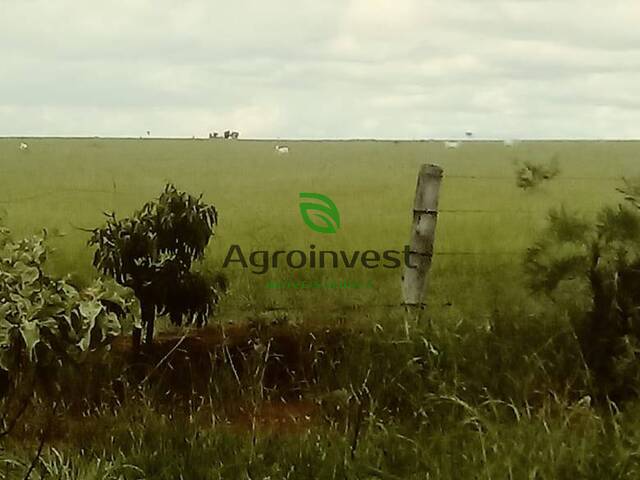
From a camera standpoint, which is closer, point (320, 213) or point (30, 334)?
point (30, 334)

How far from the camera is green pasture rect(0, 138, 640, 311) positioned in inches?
245

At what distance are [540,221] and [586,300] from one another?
146 centimetres

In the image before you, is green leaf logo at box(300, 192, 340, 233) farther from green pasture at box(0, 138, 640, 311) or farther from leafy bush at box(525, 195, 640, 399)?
leafy bush at box(525, 195, 640, 399)

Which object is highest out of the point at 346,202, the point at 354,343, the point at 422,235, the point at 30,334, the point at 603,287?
the point at 346,202

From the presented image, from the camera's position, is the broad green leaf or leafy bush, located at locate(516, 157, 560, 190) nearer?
the broad green leaf

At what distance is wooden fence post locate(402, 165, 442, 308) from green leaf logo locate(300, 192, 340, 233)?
A: 814 mm

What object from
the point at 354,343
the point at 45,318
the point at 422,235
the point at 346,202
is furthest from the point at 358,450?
the point at 346,202

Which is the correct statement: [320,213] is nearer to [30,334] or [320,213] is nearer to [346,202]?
[346,202]

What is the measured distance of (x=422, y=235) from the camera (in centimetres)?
588

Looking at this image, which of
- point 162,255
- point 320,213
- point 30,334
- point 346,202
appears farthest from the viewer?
point 346,202

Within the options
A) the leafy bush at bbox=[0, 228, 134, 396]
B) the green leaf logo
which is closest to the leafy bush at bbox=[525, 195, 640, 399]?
the green leaf logo

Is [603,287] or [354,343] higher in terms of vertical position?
[603,287]

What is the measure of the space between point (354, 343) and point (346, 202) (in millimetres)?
1641

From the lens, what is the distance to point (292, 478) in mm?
4113
